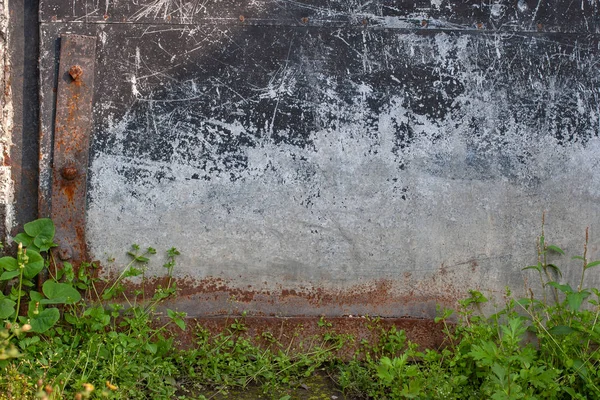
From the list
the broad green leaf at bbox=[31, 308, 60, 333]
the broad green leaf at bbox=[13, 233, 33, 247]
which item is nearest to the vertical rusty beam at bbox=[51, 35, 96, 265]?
the broad green leaf at bbox=[13, 233, 33, 247]

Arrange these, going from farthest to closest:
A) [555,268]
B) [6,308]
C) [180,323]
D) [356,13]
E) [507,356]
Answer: [555,268]
[356,13]
[180,323]
[6,308]
[507,356]

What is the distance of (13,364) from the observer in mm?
2822

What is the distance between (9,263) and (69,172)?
0.47 metres

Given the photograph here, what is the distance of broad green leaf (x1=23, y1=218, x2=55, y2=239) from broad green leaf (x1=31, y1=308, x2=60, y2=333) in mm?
332

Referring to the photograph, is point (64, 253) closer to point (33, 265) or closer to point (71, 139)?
point (33, 265)

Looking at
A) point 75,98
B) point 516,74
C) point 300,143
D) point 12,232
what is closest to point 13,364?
point 12,232

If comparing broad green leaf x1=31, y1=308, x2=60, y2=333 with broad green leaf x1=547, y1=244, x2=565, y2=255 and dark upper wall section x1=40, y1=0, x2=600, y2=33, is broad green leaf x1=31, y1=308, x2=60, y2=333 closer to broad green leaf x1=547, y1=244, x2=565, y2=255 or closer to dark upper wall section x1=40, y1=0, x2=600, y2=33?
dark upper wall section x1=40, y1=0, x2=600, y2=33

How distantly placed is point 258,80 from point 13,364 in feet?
5.19

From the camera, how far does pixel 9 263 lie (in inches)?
122

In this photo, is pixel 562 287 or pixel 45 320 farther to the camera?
pixel 562 287

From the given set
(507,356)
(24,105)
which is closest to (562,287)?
(507,356)

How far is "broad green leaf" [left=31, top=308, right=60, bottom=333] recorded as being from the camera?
3.01m

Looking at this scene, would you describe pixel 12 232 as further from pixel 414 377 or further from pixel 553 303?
pixel 553 303

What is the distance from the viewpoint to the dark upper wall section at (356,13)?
320cm
